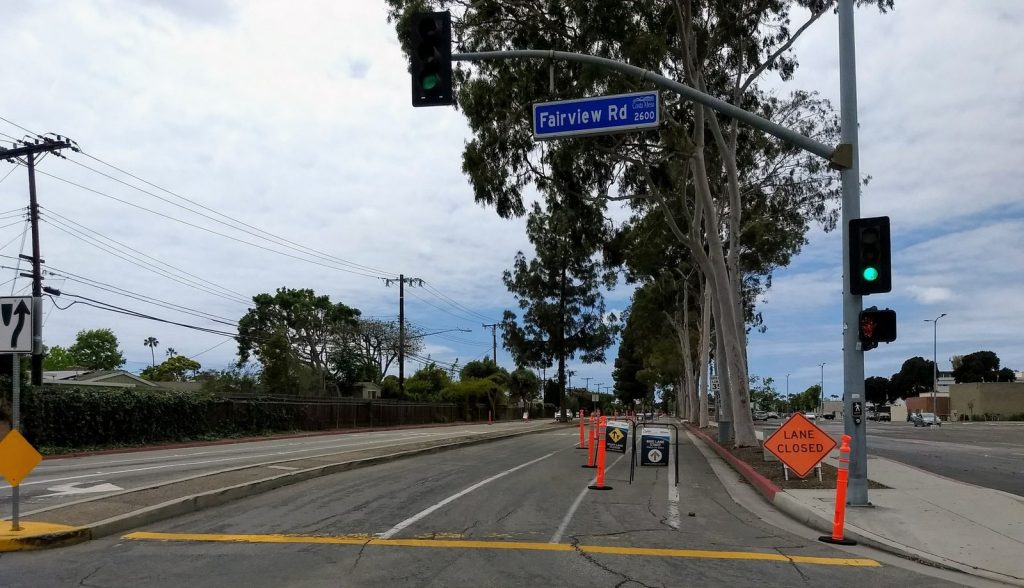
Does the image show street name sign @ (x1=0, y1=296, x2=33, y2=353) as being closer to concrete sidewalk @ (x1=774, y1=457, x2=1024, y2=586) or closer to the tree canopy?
concrete sidewalk @ (x1=774, y1=457, x2=1024, y2=586)

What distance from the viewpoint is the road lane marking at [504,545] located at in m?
8.40

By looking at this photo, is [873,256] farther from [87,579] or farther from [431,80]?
[87,579]

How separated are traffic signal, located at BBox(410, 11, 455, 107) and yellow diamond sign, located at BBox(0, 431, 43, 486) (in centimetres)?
654

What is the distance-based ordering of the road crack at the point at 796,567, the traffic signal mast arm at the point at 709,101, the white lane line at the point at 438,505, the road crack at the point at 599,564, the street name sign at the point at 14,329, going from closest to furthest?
the road crack at the point at 599,564, the road crack at the point at 796,567, the street name sign at the point at 14,329, the white lane line at the point at 438,505, the traffic signal mast arm at the point at 709,101

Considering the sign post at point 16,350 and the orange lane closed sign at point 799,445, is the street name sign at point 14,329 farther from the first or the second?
the orange lane closed sign at point 799,445

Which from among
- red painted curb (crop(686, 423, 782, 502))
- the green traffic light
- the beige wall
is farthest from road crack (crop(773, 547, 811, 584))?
the beige wall

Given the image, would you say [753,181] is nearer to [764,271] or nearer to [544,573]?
[764,271]

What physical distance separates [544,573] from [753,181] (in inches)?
1033

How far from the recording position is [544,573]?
7512 mm

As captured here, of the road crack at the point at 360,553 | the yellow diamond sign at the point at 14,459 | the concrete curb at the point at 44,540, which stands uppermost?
the yellow diamond sign at the point at 14,459

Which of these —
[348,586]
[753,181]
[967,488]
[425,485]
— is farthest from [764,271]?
[348,586]

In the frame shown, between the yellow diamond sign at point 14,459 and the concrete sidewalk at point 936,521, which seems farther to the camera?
the yellow diamond sign at point 14,459

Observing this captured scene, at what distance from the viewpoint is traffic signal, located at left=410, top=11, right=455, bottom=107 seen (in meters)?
10.8

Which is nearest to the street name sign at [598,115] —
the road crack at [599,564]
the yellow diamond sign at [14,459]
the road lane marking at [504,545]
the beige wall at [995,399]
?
the road crack at [599,564]
